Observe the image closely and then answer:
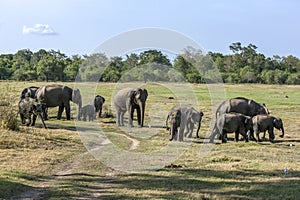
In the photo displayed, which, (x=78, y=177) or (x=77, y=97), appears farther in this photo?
(x=77, y=97)

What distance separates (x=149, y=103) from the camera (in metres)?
43.7

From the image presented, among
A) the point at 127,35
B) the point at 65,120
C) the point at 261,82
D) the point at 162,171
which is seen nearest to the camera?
the point at 162,171

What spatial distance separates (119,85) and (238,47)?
9607 cm

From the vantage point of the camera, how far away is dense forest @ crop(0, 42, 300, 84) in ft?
104

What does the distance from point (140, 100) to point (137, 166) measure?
476 inches

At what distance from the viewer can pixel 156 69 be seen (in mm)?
31875

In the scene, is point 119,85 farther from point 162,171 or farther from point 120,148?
point 162,171

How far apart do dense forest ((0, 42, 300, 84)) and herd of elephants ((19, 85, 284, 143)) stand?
6.33 feet

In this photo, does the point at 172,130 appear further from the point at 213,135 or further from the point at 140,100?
the point at 140,100

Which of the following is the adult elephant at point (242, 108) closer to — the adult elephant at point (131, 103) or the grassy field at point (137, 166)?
the grassy field at point (137, 166)

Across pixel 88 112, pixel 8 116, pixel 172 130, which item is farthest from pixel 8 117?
pixel 88 112

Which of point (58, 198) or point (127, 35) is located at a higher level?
point (127, 35)

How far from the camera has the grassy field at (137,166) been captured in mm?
11414

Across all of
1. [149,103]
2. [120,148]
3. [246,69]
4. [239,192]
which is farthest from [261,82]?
[239,192]
